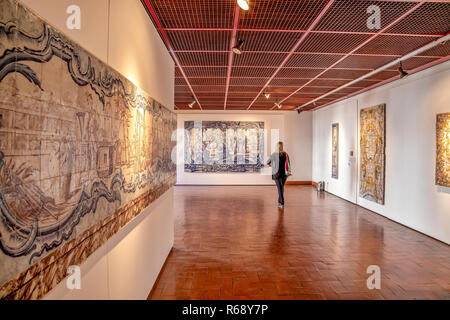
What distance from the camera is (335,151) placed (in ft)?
30.1

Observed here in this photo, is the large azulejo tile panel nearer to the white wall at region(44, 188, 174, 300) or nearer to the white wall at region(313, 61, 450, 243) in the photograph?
the white wall at region(44, 188, 174, 300)

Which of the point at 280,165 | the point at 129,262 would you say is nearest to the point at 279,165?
the point at 280,165

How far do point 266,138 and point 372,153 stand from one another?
511cm

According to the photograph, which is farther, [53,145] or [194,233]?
[194,233]

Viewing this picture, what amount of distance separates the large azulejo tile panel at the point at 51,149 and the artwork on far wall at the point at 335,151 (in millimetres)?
8433

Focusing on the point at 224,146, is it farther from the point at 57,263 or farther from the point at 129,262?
the point at 57,263

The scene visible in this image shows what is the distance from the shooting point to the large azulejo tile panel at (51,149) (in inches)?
34.1

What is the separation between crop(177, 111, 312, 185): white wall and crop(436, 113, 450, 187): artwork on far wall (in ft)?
22.8

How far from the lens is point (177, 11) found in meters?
3.02

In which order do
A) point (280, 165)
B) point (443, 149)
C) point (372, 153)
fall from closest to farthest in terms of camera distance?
point (443, 149) → point (372, 153) → point (280, 165)

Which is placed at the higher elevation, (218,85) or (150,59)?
(218,85)

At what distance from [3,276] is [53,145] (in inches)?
20.0

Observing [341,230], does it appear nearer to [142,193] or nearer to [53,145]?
[142,193]

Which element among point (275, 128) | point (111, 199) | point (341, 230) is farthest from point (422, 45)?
point (275, 128)
